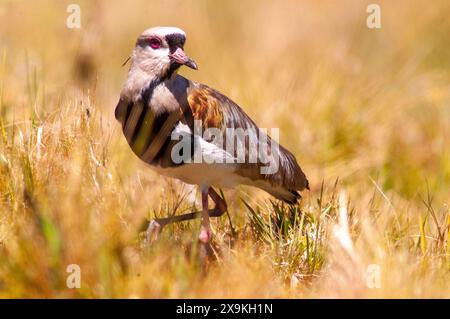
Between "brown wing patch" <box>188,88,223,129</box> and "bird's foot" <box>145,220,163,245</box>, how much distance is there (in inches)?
29.9

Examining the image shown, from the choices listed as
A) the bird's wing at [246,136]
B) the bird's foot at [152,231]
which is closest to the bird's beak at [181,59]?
the bird's wing at [246,136]

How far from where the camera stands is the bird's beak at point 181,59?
5.37 meters

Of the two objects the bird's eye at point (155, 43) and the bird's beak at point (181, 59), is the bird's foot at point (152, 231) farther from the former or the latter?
the bird's eye at point (155, 43)

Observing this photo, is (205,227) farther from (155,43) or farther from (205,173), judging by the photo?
(155,43)

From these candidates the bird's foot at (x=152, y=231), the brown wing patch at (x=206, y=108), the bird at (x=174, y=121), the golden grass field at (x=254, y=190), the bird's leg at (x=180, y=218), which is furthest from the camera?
the brown wing patch at (x=206, y=108)

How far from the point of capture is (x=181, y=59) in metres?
5.40

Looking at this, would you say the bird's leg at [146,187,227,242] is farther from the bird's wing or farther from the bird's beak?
the bird's beak

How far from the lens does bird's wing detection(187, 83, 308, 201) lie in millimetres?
5680

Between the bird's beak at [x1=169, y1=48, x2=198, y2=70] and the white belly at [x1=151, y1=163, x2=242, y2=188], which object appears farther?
the white belly at [x1=151, y1=163, x2=242, y2=188]

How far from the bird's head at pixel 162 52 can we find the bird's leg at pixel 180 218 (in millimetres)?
927

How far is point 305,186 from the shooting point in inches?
249

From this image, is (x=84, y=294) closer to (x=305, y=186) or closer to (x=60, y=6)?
(x=305, y=186)

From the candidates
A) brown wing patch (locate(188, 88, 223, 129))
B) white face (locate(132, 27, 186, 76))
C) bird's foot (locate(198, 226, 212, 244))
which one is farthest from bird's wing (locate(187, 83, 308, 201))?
bird's foot (locate(198, 226, 212, 244))

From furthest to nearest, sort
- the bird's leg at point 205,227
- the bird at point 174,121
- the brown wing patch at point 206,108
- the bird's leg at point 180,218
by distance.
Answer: the brown wing patch at point 206,108, the bird at point 174,121, the bird's leg at point 205,227, the bird's leg at point 180,218
